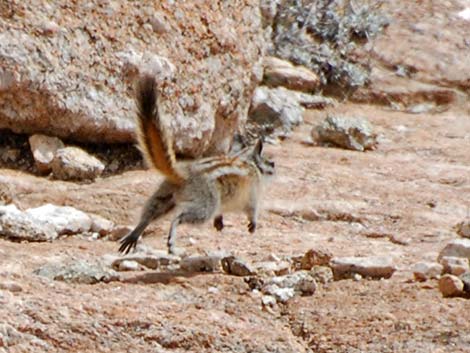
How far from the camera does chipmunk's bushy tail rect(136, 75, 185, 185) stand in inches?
240

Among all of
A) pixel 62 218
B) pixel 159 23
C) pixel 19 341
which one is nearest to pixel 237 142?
pixel 159 23

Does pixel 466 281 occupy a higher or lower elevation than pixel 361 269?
higher

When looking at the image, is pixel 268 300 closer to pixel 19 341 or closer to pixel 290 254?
pixel 290 254

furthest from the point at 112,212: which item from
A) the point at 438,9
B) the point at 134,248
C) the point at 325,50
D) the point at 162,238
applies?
the point at 438,9

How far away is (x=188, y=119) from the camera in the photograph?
8.21 metres

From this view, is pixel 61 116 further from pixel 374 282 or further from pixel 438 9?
pixel 438 9

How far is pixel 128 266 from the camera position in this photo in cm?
600

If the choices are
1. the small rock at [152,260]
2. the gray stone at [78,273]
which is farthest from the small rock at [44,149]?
the gray stone at [78,273]

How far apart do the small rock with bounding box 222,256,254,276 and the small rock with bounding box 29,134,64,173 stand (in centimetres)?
203

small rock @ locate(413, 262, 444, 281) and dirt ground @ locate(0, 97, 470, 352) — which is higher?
small rock @ locate(413, 262, 444, 281)

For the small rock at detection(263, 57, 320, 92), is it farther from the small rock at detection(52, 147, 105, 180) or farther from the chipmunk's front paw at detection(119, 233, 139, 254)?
the chipmunk's front paw at detection(119, 233, 139, 254)

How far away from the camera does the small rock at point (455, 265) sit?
5867 millimetres

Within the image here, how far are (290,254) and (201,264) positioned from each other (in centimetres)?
65

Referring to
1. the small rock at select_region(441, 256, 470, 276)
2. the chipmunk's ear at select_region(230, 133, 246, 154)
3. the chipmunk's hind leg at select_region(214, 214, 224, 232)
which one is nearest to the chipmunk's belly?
the chipmunk's hind leg at select_region(214, 214, 224, 232)
